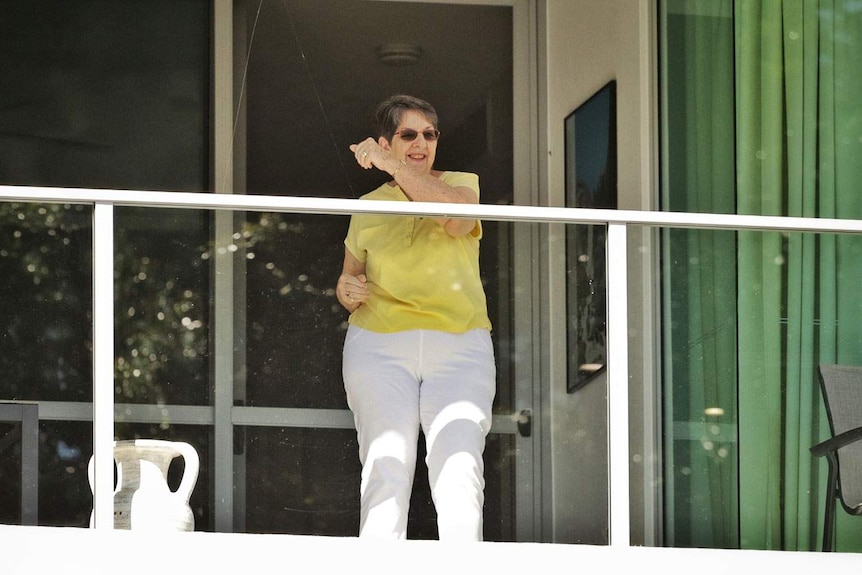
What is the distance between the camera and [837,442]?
16.2 feet

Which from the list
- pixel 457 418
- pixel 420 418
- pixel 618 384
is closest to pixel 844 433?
pixel 618 384

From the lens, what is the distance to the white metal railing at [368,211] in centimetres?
454

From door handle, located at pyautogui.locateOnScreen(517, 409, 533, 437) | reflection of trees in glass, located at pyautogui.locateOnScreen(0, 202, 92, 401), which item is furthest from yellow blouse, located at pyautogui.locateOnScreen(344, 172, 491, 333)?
reflection of trees in glass, located at pyautogui.locateOnScreen(0, 202, 92, 401)

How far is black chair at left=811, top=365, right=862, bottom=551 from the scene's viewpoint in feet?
16.1

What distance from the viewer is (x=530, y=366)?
470cm

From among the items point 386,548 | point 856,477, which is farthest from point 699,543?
point 386,548

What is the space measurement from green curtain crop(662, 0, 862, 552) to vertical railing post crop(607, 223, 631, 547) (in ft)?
0.56

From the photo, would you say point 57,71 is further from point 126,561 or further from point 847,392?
point 847,392

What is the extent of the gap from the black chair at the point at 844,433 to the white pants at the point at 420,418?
3.37ft

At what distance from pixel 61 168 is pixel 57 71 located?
406 millimetres

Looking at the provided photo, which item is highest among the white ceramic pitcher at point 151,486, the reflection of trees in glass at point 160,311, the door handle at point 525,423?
the reflection of trees in glass at point 160,311

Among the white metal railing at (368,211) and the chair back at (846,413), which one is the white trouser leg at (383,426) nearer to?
the white metal railing at (368,211)

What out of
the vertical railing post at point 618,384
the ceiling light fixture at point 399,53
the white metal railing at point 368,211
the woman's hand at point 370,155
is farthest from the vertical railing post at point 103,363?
the ceiling light fixture at point 399,53

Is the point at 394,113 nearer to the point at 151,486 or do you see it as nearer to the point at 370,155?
the point at 370,155
